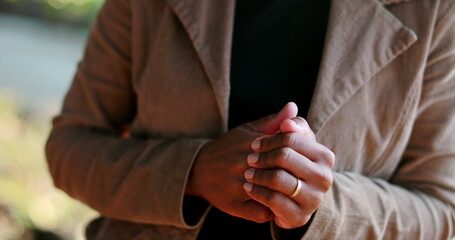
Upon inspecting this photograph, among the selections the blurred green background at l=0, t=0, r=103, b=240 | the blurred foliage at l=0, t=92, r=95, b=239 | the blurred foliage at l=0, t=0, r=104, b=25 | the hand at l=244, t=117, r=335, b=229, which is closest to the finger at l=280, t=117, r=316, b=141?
the hand at l=244, t=117, r=335, b=229

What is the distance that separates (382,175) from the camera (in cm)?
126

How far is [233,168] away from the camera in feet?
3.61

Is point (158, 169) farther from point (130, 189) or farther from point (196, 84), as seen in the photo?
point (196, 84)

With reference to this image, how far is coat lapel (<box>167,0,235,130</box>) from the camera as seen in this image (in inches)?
48.0

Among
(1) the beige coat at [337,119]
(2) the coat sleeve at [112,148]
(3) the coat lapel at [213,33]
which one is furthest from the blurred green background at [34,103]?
(3) the coat lapel at [213,33]

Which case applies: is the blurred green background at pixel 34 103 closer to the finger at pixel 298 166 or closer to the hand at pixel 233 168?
the hand at pixel 233 168

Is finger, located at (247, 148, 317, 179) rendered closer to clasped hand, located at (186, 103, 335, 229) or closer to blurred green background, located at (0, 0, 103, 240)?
clasped hand, located at (186, 103, 335, 229)

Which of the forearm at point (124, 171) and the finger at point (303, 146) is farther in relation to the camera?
the forearm at point (124, 171)

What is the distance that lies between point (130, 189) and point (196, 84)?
0.85 feet

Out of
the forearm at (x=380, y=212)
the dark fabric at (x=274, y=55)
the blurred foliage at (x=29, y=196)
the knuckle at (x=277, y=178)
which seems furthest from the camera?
the blurred foliage at (x=29, y=196)

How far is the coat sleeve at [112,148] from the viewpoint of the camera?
1.22 m

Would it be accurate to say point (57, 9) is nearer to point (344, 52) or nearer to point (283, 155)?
point (344, 52)

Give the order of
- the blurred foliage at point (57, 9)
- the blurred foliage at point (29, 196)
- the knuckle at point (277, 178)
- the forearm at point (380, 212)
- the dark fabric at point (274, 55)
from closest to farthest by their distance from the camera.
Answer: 1. the knuckle at point (277, 178)
2. the forearm at point (380, 212)
3. the dark fabric at point (274, 55)
4. the blurred foliage at point (29, 196)
5. the blurred foliage at point (57, 9)

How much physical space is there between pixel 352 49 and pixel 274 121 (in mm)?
250
